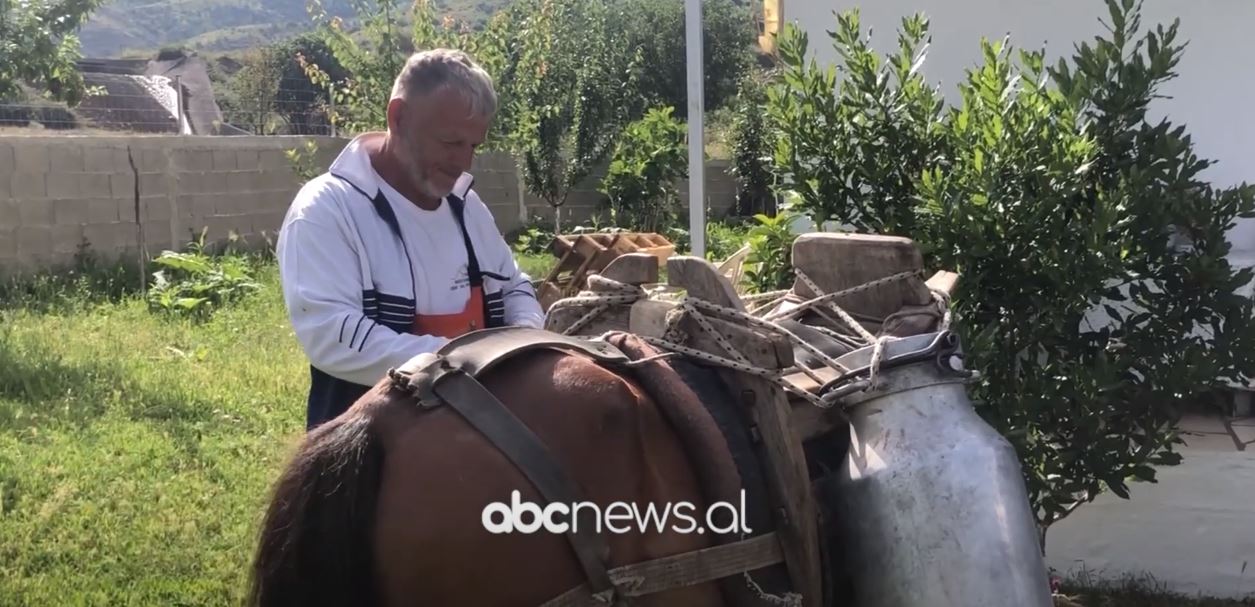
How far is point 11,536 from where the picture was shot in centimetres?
413

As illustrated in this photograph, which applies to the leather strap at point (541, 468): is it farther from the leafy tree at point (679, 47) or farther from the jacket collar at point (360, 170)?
the leafy tree at point (679, 47)

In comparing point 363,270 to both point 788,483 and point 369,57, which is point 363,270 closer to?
point 788,483

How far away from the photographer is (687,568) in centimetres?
175

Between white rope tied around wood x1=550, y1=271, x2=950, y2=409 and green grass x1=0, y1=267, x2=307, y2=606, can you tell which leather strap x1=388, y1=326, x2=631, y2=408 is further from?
green grass x1=0, y1=267, x2=307, y2=606

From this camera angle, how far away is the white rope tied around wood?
1962 mm

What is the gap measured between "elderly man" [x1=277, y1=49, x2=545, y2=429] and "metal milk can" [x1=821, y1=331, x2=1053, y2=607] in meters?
0.83

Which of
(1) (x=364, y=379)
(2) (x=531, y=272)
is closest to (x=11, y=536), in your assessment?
(1) (x=364, y=379)

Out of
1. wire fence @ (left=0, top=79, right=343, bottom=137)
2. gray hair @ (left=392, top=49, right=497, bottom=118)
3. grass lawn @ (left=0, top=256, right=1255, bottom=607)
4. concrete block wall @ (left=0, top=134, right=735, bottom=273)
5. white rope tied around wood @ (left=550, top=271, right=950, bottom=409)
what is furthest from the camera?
wire fence @ (left=0, top=79, right=343, bottom=137)

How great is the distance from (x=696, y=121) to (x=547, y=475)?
3.50 meters

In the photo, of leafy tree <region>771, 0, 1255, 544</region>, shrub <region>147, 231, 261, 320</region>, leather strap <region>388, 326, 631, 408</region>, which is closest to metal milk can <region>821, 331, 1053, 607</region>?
leather strap <region>388, 326, 631, 408</region>

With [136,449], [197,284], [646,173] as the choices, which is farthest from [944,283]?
[646,173]

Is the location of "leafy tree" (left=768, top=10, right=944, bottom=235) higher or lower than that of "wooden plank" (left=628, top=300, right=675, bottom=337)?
higher

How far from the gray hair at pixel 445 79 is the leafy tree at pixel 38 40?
7618 millimetres

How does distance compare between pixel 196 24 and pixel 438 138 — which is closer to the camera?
pixel 438 138
